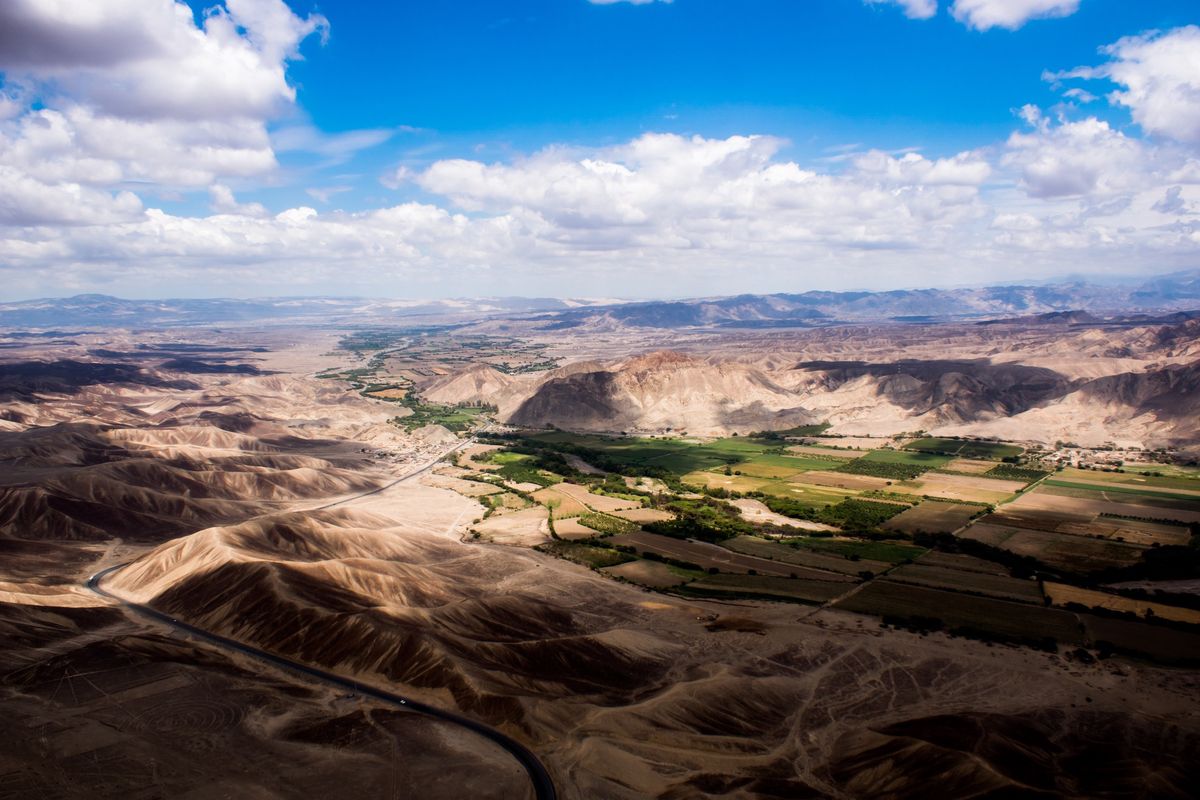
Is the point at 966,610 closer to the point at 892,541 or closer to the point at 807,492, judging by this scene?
the point at 892,541

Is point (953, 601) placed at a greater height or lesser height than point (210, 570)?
lesser

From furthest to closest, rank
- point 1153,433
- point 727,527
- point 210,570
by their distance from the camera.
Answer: point 1153,433
point 727,527
point 210,570

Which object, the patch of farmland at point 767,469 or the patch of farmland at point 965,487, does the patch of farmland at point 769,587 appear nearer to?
the patch of farmland at point 965,487

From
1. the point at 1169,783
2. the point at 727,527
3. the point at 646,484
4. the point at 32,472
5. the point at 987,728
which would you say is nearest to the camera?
the point at 1169,783

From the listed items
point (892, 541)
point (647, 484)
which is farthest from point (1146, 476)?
point (647, 484)

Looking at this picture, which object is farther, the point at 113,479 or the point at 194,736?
the point at 113,479

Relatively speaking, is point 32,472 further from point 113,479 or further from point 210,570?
point 210,570

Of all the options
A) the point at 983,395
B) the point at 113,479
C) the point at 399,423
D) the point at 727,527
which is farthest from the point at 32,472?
the point at 983,395
